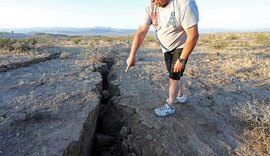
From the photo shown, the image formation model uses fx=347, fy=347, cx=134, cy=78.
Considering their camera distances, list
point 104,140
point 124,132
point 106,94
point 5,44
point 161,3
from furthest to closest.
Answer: point 5,44 < point 106,94 < point 104,140 < point 124,132 < point 161,3

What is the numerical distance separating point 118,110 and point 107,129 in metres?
0.32

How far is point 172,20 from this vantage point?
3.74 metres

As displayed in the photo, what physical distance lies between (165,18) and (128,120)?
61.0 inches

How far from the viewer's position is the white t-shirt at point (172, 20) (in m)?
3.52

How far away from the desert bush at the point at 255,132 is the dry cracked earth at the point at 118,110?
0.08 meters

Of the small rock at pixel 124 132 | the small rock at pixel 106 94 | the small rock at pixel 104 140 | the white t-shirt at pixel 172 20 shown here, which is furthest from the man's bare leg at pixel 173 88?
the small rock at pixel 106 94

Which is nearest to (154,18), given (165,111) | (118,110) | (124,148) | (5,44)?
(165,111)

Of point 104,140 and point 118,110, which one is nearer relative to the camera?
point 104,140

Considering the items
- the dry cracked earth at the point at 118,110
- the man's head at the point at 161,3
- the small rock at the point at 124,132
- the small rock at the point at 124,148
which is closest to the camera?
the man's head at the point at 161,3

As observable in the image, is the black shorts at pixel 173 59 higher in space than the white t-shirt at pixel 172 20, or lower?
lower

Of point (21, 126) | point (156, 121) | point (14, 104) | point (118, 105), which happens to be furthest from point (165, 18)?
point (14, 104)

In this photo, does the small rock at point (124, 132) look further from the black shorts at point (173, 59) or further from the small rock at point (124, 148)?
the black shorts at point (173, 59)

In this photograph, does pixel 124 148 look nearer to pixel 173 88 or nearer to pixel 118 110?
pixel 118 110

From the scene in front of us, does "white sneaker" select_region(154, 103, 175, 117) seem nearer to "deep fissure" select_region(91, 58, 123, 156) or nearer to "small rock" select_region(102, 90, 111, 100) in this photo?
"deep fissure" select_region(91, 58, 123, 156)
